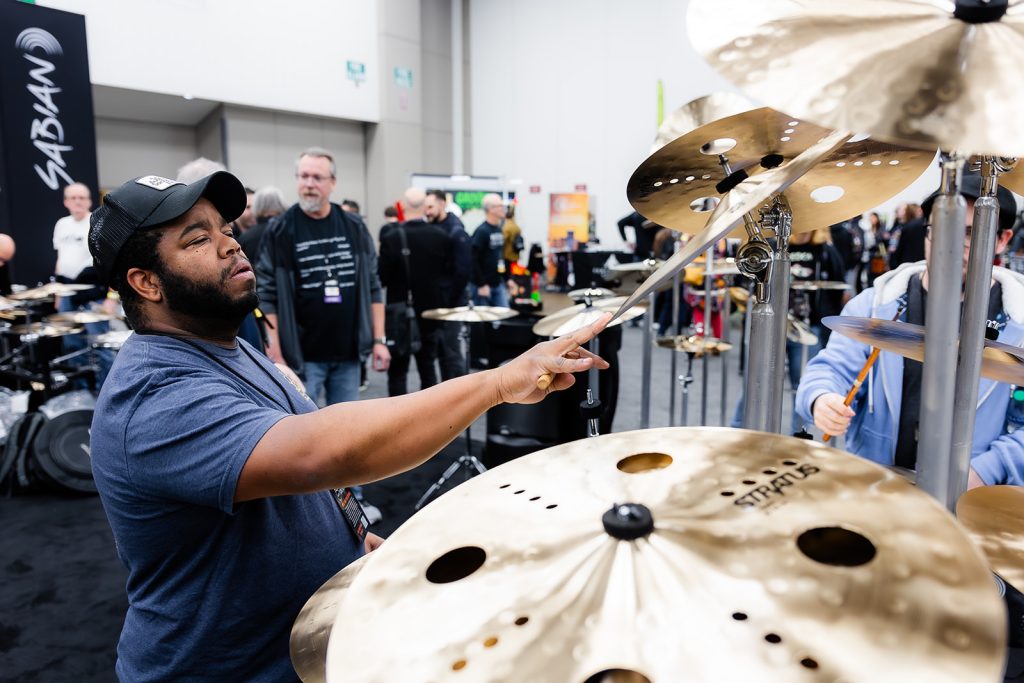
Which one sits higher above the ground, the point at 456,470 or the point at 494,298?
the point at 494,298

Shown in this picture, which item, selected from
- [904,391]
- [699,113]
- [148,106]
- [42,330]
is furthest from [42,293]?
[148,106]

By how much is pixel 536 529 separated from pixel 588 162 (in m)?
12.9

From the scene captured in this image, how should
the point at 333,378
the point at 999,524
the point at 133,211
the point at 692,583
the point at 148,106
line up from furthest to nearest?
the point at 148,106
the point at 333,378
the point at 133,211
the point at 999,524
the point at 692,583

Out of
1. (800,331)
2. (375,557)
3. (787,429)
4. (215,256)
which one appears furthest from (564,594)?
(787,429)

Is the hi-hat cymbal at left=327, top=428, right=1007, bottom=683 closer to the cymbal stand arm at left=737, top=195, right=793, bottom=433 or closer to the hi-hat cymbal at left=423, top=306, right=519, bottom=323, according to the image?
the cymbal stand arm at left=737, top=195, right=793, bottom=433

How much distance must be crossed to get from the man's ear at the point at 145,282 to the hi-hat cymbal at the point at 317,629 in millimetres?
576

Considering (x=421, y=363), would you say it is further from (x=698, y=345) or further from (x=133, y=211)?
(x=133, y=211)

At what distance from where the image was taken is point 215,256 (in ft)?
3.95

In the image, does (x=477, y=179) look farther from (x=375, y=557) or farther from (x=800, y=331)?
(x=375, y=557)

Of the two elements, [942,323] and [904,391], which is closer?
[942,323]

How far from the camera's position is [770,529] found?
0.62 meters

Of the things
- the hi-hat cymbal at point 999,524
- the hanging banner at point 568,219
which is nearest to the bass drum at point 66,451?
the hi-hat cymbal at point 999,524

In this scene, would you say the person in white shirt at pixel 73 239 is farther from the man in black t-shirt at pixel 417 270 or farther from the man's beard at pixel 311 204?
the man's beard at pixel 311 204

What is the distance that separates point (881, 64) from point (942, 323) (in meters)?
0.28
